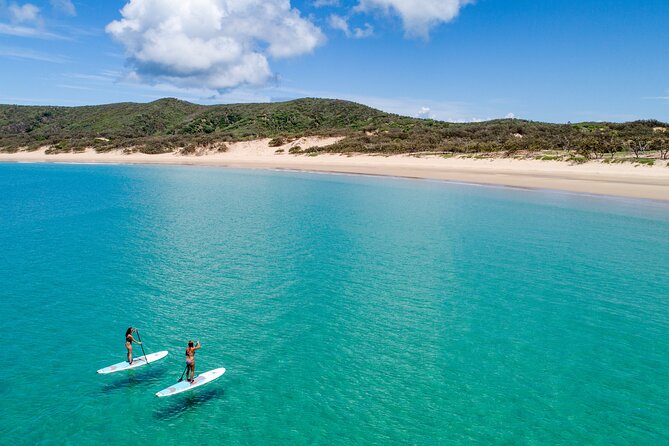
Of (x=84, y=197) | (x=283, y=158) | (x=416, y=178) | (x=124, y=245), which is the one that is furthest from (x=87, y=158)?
(x=124, y=245)

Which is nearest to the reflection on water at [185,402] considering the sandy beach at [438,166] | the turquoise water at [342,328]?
the turquoise water at [342,328]

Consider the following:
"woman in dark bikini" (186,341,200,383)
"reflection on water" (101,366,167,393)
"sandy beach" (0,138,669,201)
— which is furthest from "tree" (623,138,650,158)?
"reflection on water" (101,366,167,393)

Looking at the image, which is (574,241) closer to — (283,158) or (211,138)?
(283,158)

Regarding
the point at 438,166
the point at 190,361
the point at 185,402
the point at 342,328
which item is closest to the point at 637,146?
the point at 438,166

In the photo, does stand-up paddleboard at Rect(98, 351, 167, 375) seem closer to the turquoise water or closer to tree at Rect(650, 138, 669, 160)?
the turquoise water

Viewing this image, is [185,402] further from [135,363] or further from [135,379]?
[135,363]

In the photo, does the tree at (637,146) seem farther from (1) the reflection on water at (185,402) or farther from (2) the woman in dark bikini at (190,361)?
(2) the woman in dark bikini at (190,361)
